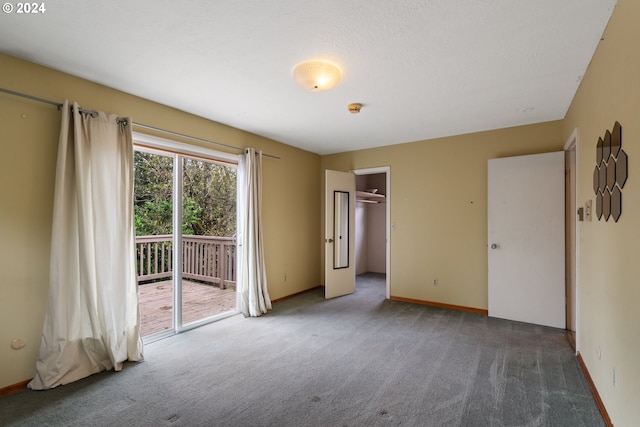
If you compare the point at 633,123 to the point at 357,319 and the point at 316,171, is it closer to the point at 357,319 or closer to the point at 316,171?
the point at 357,319

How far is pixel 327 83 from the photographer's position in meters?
2.51

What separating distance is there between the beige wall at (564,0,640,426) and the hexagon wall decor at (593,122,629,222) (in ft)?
0.19

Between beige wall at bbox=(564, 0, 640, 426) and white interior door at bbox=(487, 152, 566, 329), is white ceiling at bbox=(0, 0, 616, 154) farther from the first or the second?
white interior door at bbox=(487, 152, 566, 329)

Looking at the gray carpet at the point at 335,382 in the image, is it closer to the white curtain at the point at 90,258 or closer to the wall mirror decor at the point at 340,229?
the white curtain at the point at 90,258

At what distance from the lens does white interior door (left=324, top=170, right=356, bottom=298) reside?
199 inches

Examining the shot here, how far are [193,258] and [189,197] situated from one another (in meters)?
0.99

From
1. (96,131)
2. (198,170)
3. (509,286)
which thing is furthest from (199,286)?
(509,286)

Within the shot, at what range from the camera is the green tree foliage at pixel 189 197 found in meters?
3.32

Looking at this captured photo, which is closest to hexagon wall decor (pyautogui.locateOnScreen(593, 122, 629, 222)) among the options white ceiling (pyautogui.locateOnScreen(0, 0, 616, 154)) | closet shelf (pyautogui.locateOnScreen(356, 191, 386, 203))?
white ceiling (pyautogui.locateOnScreen(0, 0, 616, 154))

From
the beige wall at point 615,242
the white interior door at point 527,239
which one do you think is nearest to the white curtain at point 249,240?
the white interior door at point 527,239

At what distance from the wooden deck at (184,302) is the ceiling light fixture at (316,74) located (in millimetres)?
3013

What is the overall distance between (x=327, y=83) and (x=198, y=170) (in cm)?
213

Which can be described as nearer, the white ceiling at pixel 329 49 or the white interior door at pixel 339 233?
the white ceiling at pixel 329 49

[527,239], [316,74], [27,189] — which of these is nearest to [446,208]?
[527,239]
